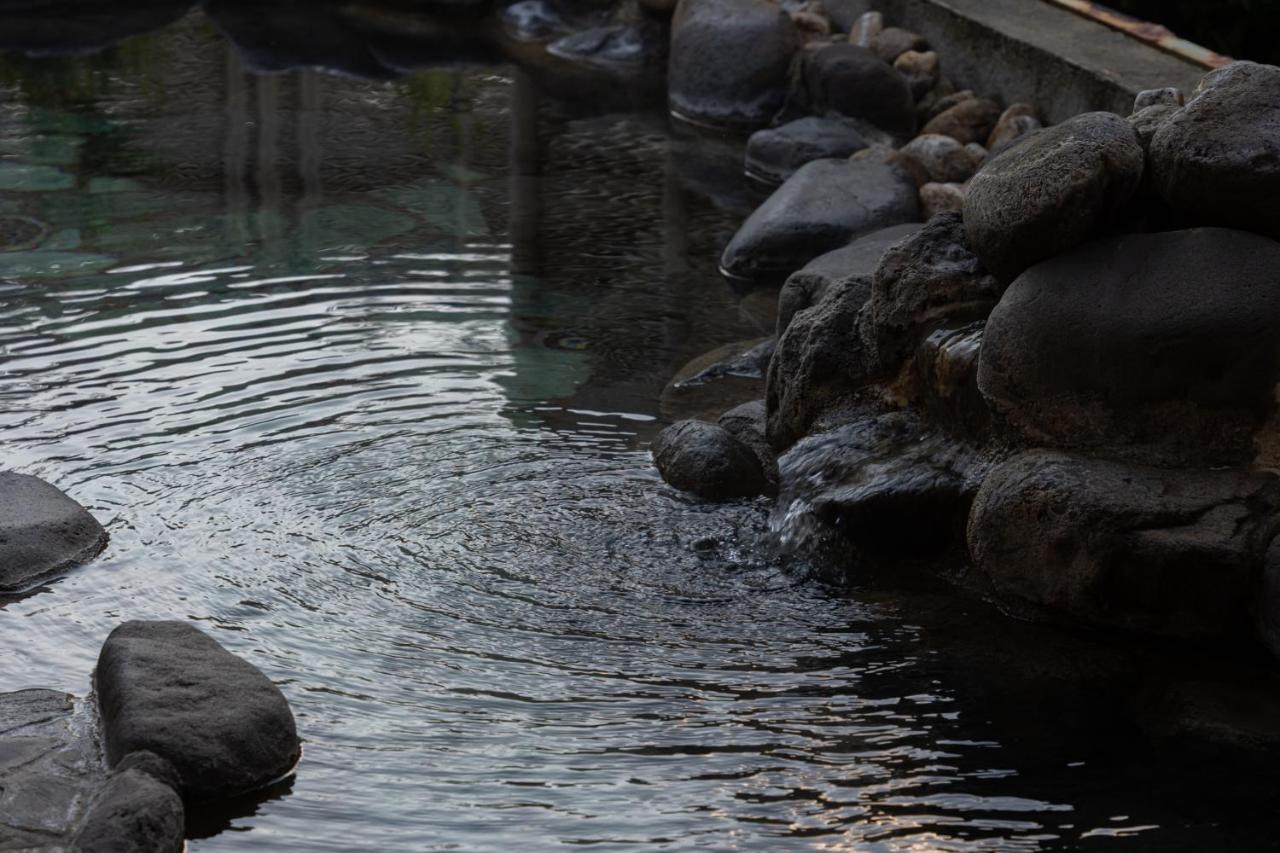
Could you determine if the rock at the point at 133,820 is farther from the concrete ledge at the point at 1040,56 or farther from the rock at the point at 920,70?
the rock at the point at 920,70

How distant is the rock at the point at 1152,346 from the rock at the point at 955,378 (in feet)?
0.74

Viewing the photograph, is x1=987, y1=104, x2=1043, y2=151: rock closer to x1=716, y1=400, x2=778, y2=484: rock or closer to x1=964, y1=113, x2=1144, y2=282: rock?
x1=716, y1=400, x2=778, y2=484: rock

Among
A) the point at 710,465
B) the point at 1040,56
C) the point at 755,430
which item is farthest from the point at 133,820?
the point at 1040,56

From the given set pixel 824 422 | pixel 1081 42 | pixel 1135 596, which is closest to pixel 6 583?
pixel 824 422

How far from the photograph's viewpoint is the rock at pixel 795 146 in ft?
35.2

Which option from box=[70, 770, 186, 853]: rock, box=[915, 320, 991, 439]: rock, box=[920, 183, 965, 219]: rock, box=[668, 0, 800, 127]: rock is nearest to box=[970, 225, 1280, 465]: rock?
box=[915, 320, 991, 439]: rock

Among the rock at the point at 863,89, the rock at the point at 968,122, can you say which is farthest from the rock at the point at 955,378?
the rock at the point at 863,89

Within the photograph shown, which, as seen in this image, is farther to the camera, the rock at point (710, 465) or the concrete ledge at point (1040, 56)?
the concrete ledge at point (1040, 56)

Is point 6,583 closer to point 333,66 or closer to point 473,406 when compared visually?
point 473,406

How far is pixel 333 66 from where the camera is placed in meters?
13.6

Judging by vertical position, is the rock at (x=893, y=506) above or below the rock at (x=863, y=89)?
below

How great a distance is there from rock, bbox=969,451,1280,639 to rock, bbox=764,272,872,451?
3.81 ft

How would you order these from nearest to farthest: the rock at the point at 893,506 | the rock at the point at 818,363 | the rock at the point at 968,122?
the rock at the point at 893,506 < the rock at the point at 818,363 < the rock at the point at 968,122

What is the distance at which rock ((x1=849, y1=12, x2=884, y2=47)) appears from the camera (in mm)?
12070
